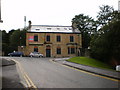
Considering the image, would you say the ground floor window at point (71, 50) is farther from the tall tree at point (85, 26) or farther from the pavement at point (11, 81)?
the pavement at point (11, 81)

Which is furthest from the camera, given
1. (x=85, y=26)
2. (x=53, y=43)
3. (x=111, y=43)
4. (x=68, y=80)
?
(x=85, y=26)

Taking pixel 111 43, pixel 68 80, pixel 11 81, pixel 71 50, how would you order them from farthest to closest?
1. pixel 71 50
2. pixel 111 43
3. pixel 68 80
4. pixel 11 81

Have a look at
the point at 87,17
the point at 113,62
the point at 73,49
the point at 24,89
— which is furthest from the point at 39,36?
the point at 24,89

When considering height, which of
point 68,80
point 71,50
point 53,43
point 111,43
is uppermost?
point 53,43

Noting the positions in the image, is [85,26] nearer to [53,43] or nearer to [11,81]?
[53,43]

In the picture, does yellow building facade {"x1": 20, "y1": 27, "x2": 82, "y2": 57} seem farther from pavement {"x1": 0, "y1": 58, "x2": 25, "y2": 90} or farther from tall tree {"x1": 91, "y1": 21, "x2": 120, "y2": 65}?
pavement {"x1": 0, "y1": 58, "x2": 25, "y2": 90}

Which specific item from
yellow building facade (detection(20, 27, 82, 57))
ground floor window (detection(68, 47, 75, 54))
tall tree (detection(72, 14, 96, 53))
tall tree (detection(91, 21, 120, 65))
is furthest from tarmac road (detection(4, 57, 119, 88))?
tall tree (detection(72, 14, 96, 53))

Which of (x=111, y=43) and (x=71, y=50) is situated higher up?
(x=111, y=43)

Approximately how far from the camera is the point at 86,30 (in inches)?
2746

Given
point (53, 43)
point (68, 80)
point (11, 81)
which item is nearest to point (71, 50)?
point (53, 43)

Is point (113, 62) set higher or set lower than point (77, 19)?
lower

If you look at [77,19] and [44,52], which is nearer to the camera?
[44,52]

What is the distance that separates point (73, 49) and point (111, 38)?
987 inches

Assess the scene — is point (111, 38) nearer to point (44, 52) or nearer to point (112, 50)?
point (112, 50)
